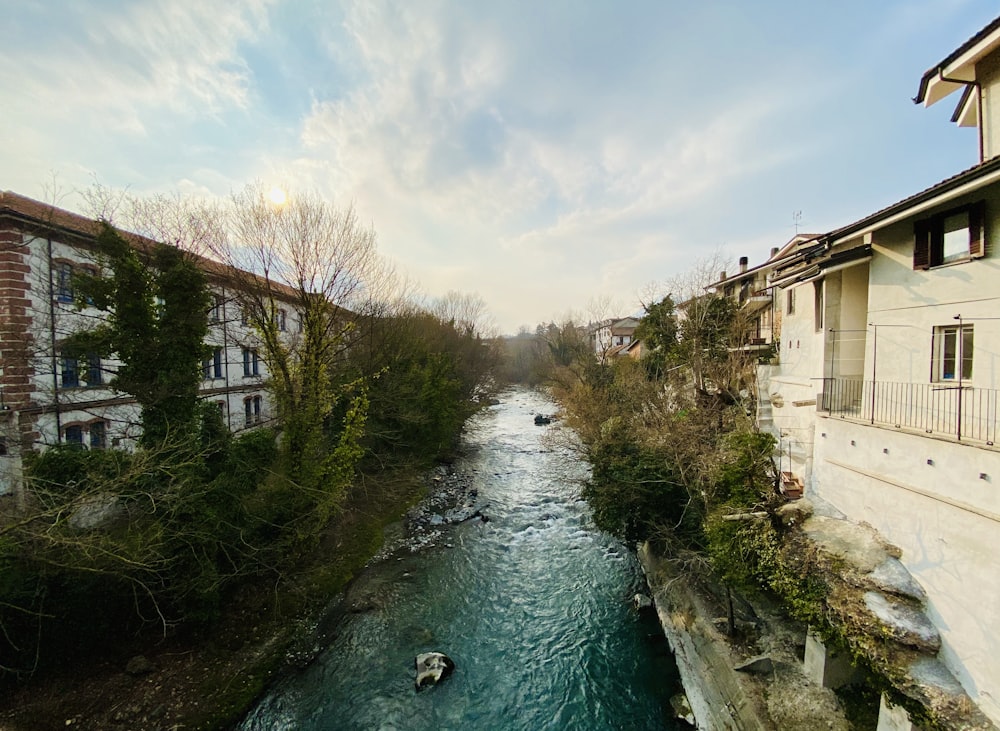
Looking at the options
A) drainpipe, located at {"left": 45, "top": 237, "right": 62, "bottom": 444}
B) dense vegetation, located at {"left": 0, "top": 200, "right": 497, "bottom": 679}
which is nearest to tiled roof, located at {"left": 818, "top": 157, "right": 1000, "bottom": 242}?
dense vegetation, located at {"left": 0, "top": 200, "right": 497, "bottom": 679}

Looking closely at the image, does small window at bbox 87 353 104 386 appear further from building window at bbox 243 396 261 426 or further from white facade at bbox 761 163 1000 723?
white facade at bbox 761 163 1000 723

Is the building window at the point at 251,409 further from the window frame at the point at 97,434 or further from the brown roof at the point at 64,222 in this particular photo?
the brown roof at the point at 64,222

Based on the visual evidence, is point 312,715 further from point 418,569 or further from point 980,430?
point 980,430

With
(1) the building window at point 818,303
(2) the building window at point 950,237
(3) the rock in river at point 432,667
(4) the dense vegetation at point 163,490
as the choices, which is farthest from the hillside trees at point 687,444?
(4) the dense vegetation at point 163,490

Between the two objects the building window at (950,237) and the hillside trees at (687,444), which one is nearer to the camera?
the building window at (950,237)

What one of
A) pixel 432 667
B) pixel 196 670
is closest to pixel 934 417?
pixel 432 667
